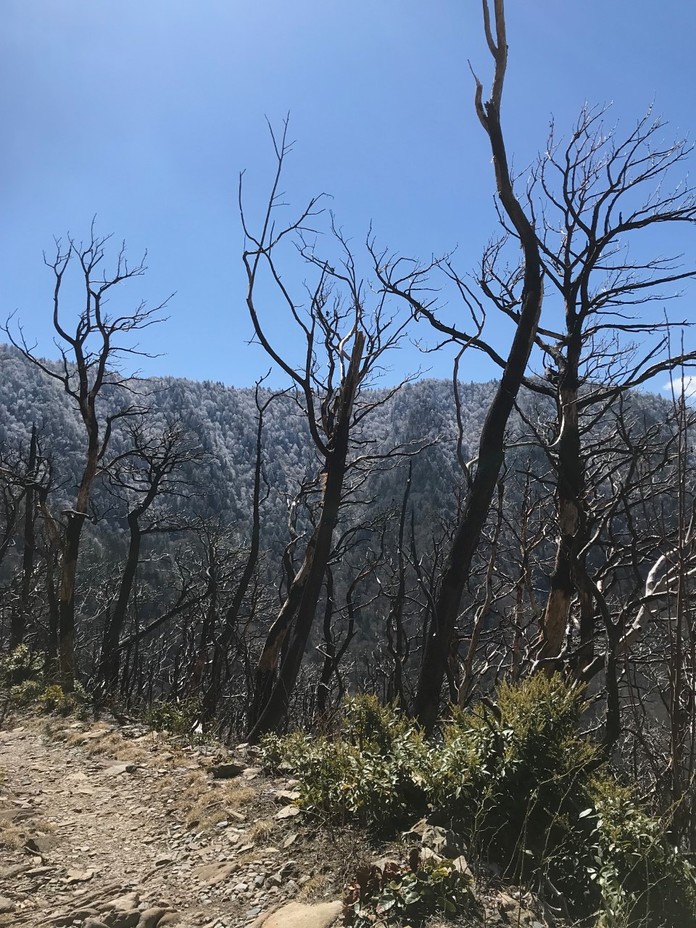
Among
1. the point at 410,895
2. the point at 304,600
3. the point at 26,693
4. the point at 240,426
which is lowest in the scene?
the point at 26,693

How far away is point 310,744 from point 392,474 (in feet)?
272

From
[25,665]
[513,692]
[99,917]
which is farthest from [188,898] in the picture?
[25,665]

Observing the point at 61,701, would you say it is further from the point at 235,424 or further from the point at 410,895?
the point at 235,424

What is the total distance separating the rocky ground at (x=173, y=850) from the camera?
2781 mm

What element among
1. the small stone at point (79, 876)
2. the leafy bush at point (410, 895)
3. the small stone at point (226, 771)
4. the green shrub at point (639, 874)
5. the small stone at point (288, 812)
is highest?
the green shrub at point (639, 874)

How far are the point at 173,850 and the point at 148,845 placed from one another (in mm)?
253

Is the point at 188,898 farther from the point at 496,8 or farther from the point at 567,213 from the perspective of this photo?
the point at 567,213

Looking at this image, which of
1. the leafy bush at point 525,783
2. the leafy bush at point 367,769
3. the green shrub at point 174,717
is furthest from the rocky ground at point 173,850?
the green shrub at point 174,717

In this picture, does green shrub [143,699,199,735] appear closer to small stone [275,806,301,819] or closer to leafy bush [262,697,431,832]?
leafy bush [262,697,431,832]

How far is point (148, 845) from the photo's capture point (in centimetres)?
373

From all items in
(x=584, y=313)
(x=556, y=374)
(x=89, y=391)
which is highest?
(x=89, y=391)

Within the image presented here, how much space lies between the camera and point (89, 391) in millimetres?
11031

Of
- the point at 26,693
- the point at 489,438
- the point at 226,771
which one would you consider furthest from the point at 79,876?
the point at 26,693

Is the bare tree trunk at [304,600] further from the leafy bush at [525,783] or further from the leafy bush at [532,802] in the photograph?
the leafy bush at [525,783]
